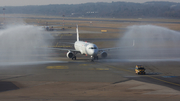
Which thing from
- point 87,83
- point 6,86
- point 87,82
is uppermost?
point 87,82

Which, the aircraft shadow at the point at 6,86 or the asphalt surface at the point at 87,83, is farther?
the aircraft shadow at the point at 6,86

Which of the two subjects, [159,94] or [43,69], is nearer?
[159,94]

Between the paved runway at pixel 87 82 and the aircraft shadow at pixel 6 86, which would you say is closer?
the paved runway at pixel 87 82

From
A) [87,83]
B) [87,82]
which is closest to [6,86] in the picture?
[87,83]

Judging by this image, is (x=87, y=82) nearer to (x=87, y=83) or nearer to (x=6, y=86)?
(x=87, y=83)

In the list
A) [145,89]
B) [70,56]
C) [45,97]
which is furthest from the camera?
[70,56]

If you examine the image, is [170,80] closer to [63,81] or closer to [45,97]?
[63,81]

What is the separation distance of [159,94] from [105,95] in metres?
6.26

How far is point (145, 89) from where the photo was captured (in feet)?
91.9

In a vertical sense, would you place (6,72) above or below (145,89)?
above

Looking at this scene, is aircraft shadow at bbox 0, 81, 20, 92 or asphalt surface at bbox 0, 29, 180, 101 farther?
aircraft shadow at bbox 0, 81, 20, 92

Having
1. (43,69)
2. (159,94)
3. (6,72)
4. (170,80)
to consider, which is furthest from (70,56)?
(159,94)

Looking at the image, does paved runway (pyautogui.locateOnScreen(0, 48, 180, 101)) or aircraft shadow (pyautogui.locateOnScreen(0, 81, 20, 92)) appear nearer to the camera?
paved runway (pyautogui.locateOnScreen(0, 48, 180, 101))

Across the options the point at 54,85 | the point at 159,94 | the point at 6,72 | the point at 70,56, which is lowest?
the point at 159,94
